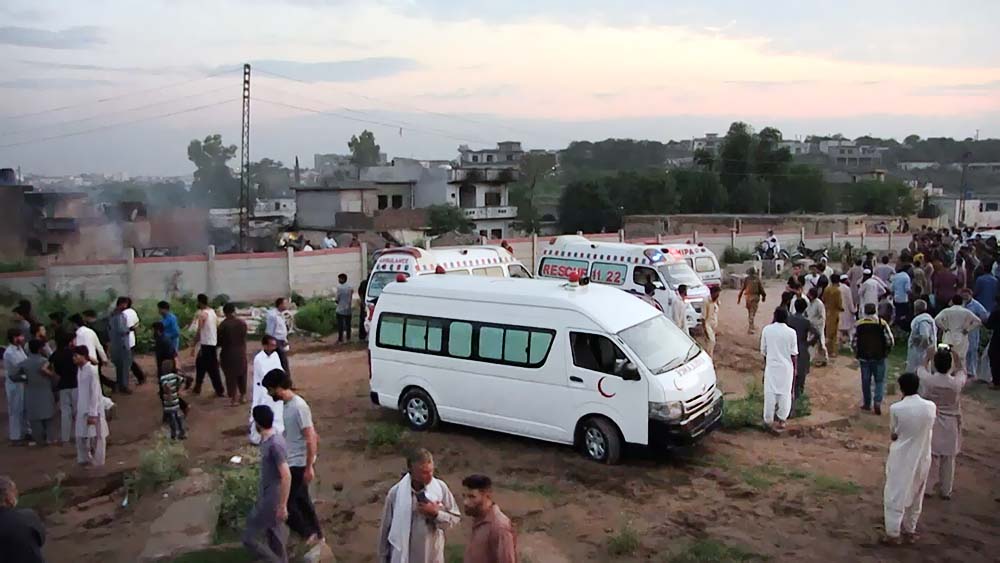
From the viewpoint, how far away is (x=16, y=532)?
5000mm

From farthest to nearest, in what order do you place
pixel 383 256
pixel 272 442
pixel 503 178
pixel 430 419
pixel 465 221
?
pixel 503 178 < pixel 465 221 < pixel 383 256 < pixel 430 419 < pixel 272 442

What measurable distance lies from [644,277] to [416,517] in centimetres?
1255

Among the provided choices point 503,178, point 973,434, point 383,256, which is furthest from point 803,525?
point 503,178

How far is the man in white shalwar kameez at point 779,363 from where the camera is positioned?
1011 centimetres

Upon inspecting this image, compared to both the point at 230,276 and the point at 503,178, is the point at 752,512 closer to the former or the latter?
the point at 230,276

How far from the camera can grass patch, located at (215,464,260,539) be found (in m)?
7.40

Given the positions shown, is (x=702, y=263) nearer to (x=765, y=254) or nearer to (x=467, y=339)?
(x=467, y=339)

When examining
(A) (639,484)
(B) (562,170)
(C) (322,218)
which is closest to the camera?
(A) (639,484)

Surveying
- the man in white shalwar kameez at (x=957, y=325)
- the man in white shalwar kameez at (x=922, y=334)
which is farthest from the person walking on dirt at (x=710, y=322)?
the man in white shalwar kameez at (x=957, y=325)

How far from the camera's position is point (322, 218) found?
5734cm

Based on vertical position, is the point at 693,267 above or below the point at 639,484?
above

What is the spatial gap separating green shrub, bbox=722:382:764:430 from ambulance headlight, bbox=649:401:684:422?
1774mm

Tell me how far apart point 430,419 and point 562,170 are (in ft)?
348

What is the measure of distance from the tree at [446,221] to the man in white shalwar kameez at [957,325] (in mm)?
40046
